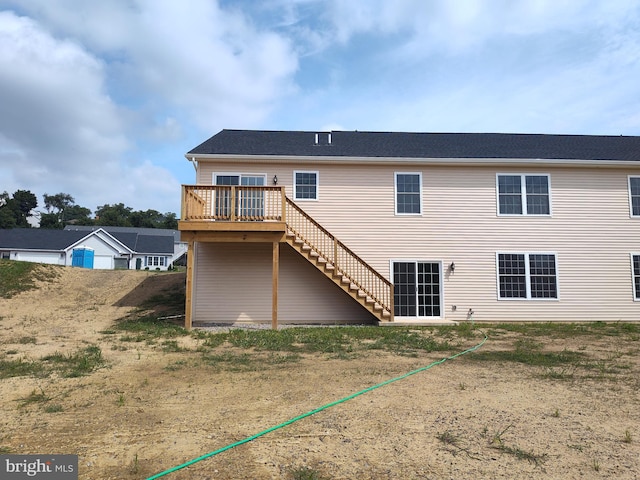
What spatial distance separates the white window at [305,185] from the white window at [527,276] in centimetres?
661

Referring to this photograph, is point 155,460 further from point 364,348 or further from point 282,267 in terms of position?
point 282,267

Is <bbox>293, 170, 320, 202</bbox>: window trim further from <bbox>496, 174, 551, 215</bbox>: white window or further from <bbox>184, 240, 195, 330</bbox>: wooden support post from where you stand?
<bbox>496, 174, 551, 215</bbox>: white window

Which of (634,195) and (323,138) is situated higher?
(323,138)

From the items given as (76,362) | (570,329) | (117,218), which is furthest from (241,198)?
(117,218)

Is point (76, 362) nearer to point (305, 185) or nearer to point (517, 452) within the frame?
point (517, 452)

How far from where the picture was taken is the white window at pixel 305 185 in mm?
14172

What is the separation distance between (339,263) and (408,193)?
3528 mm

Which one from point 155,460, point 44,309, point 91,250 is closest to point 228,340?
point 155,460

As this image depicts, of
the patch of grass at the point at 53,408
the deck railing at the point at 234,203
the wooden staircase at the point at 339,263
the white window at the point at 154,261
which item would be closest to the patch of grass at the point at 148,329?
the deck railing at the point at 234,203

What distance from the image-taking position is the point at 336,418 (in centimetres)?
500

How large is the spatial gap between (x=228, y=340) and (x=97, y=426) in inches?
227

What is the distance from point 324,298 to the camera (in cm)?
1389

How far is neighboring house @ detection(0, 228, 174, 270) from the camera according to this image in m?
39.0

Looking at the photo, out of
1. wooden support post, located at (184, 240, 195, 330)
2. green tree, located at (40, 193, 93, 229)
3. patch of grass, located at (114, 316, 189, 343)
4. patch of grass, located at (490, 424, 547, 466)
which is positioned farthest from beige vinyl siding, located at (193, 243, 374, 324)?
green tree, located at (40, 193, 93, 229)
